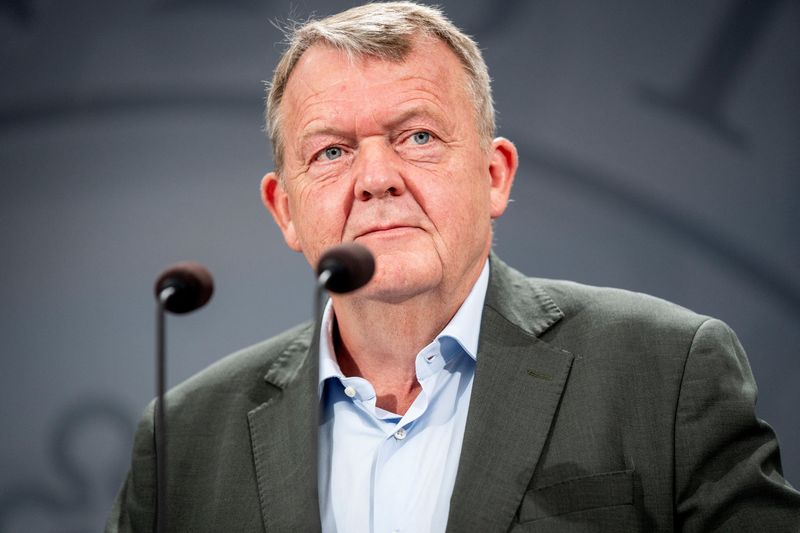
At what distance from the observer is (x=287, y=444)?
1931 millimetres

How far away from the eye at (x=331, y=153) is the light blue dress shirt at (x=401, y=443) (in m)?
0.44

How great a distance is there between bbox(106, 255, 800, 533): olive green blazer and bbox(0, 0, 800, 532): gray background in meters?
0.63

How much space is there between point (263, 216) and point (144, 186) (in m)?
0.42

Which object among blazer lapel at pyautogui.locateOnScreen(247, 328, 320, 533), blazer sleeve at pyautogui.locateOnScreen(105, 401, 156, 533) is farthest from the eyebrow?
blazer sleeve at pyautogui.locateOnScreen(105, 401, 156, 533)

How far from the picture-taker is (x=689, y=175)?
251 centimetres

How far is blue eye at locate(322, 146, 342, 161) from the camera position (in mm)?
1896

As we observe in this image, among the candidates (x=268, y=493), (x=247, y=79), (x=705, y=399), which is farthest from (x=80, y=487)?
(x=705, y=399)

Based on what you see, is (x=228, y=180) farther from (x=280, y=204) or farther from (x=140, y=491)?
(x=140, y=491)

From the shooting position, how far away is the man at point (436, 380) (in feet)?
5.37

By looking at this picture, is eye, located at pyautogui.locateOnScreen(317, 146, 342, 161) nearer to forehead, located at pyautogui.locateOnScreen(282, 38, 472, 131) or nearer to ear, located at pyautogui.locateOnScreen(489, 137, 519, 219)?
forehead, located at pyautogui.locateOnScreen(282, 38, 472, 131)

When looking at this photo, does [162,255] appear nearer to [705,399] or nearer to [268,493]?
[268,493]

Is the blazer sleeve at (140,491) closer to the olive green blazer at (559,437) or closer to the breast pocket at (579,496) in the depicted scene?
the olive green blazer at (559,437)

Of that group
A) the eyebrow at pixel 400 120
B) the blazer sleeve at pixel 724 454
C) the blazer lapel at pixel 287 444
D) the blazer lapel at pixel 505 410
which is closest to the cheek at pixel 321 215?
the eyebrow at pixel 400 120

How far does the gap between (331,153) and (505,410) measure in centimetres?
67
